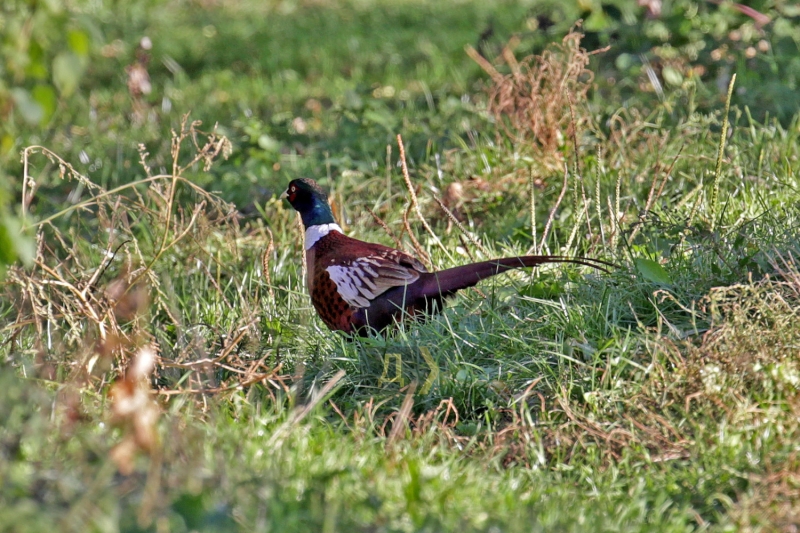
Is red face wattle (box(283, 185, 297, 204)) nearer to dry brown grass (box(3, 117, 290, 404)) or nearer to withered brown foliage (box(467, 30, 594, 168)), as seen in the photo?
dry brown grass (box(3, 117, 290, 404))

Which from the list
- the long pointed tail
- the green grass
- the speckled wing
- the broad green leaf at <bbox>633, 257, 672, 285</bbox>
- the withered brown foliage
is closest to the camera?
the green grass

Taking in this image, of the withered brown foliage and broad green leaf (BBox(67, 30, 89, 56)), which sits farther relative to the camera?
the withered brown foliage

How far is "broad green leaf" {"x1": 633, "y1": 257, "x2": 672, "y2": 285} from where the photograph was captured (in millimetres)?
3234

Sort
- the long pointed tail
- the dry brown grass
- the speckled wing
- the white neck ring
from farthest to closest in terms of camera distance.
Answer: the white neck ring < the speckled wing < the long pointed tail < the dry brown grass

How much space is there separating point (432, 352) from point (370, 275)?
1.42 ft

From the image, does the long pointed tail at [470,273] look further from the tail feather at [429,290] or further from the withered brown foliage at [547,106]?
the withered brown foliage at [547,106]

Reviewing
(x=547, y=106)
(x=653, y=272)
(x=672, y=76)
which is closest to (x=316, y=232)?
(x=653, y=272)

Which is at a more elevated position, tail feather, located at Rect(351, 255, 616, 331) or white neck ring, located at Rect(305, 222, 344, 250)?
white neck ring, located at Rect(305, 222, 344, 250)

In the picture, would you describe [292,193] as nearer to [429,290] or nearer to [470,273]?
[429,290]

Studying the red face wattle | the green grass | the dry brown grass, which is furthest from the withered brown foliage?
the dry brown grass

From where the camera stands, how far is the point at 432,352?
3266 millimetres

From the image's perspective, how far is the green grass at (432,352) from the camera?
2189mm

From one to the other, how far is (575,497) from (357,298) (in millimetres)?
1266

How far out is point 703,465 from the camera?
2637 mm
